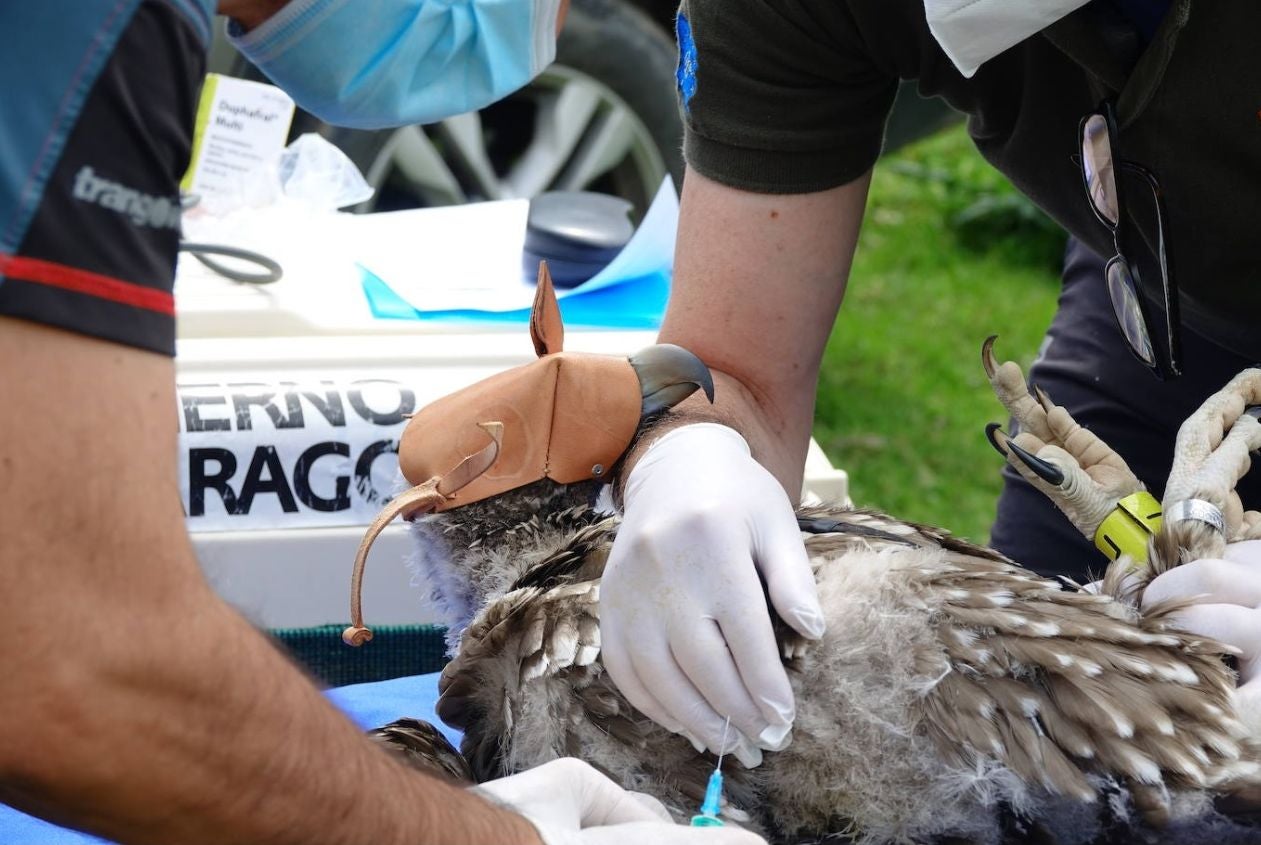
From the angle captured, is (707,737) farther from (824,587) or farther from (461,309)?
(461,309)

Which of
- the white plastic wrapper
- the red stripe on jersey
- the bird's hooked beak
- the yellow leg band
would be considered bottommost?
the white plastic wrapper

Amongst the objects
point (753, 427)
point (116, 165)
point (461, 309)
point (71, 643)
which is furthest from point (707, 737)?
point (461, 309)

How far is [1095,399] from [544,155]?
88.3 inches

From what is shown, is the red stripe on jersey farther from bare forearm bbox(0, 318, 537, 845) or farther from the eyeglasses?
the eyeglasses

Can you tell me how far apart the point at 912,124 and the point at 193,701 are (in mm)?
4070

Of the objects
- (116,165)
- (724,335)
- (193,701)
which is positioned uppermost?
(116,165)

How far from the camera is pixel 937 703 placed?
1.41 m

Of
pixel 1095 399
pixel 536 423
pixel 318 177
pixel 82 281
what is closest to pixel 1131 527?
pixel 1095 399

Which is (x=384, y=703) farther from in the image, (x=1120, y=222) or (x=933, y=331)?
(x=933, y=331)

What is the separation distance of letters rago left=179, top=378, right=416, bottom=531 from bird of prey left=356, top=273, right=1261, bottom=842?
1.95ft

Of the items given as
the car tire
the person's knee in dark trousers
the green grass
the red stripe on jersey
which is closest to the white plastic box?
the person's knee in dark trousers

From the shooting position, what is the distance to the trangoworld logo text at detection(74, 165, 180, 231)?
2.76 ft

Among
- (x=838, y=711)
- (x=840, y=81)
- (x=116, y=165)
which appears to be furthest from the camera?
(x=840, y=81)

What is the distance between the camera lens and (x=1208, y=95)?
1569mm
